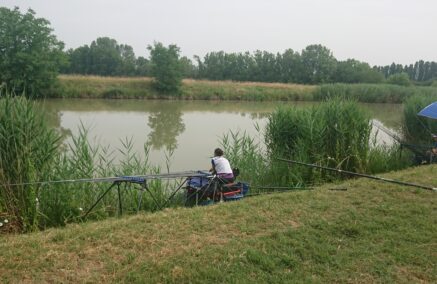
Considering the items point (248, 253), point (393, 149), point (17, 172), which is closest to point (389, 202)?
point (248, 253)

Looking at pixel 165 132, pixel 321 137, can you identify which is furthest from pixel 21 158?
pixel 165 132

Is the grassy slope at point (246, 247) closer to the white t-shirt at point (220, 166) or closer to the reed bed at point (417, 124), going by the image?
the white t-shirt at point (220, 166)

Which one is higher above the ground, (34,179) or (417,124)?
(417,124)

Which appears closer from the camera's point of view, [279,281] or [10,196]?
[279,281]

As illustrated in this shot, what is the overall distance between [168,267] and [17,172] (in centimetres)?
271

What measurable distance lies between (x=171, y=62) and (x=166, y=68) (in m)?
1.64

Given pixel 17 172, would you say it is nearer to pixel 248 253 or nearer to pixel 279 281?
pixel 248 253

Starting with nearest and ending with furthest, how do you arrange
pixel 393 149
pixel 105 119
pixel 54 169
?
1. pixel 54 169
2. pixel 393 149
3. pixel 105 119

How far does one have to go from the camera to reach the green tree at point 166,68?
121ft

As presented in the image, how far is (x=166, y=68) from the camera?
37.7 metres

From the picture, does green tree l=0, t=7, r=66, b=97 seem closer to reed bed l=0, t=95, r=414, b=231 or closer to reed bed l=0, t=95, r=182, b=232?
reed bed l=0, t=95, r=414, b=231

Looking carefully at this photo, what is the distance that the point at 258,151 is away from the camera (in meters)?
8.97

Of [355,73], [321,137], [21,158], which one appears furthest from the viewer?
[355,73]

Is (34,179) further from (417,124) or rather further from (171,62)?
(171,62)
